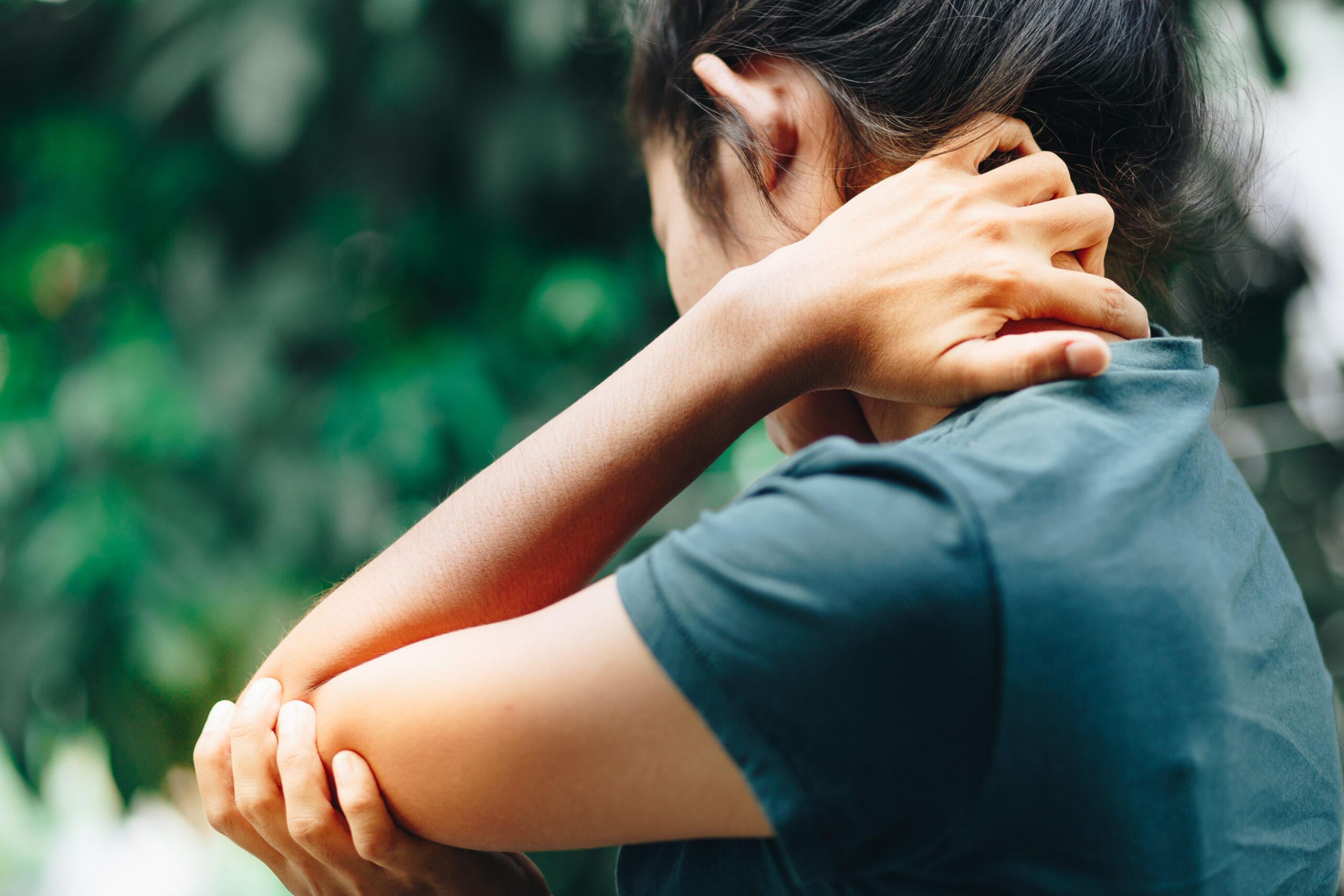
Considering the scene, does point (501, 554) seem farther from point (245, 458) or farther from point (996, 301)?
point (245, 458)

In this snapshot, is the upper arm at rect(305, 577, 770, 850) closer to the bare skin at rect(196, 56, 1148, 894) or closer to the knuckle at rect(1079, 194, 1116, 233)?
the bare skin at rect(196, 56, 1148, 894)

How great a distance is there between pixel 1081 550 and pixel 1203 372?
0.84 feet

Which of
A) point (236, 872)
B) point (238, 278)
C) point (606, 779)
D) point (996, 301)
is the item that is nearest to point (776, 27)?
point (996, 301)

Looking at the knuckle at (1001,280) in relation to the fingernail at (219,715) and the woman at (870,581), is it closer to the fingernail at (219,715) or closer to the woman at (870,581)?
the woman at (870,581)

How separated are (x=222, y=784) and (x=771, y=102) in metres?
0.66

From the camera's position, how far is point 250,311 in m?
1.13

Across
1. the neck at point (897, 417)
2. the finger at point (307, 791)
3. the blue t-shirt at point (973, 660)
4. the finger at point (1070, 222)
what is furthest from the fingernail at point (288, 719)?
the finger at point (1070, 222)

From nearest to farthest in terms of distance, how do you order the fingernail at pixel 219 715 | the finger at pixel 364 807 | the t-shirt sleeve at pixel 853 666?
the t-shirt sleeve at pixel 853 666 < the finger at pixel 364 807 < the fingernail at pixel 219 715

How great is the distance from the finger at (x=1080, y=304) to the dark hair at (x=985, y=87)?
145 millimetres

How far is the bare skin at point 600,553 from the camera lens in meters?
0.45

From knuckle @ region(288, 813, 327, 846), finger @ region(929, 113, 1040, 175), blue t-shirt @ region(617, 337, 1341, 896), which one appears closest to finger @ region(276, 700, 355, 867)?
knuckle @ region(288, 813, 327, 846)

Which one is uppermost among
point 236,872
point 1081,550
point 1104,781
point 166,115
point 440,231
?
point 166,115

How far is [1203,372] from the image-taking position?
572 mm

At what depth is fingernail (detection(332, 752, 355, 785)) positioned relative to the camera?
1.72 ft
